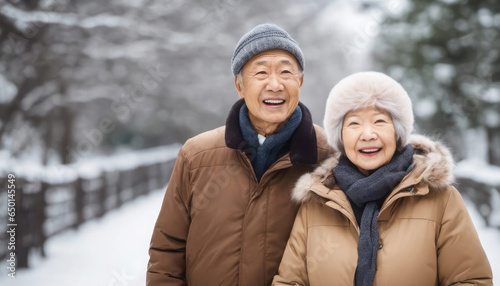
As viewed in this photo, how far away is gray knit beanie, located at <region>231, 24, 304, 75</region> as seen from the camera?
171cm

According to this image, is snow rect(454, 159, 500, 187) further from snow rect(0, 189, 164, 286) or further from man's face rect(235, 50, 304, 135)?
snow rect(0, 189, 164, 286)

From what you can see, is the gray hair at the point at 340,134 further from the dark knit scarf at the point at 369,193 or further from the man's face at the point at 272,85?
the man's face at the point at 272,85

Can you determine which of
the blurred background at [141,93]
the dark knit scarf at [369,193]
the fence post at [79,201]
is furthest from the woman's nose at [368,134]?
the fence post at [79,201]

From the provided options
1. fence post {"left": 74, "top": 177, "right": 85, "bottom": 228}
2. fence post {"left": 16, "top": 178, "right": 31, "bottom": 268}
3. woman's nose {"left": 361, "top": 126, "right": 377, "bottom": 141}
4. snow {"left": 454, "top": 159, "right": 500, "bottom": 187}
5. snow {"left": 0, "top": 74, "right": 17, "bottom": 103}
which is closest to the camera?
woman's nose {"left": 361, "top": 126, "right": 377, "bottom": 141}

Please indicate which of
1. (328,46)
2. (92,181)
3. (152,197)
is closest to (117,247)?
(92,181)

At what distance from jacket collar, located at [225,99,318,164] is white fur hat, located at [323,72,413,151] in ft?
0.67

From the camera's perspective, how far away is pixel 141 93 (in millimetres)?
8086

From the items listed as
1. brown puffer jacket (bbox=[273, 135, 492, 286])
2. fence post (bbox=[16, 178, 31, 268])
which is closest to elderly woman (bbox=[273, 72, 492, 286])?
brown puffer jacket (bbox=[273, 135, 492, 286])

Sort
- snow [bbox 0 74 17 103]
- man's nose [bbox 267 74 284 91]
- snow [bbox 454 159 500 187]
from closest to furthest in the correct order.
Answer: man's nose [bbox 267 74 284 91]
snow [bbox 0 74 17 103]
snow [bbox 454 159 500 187]

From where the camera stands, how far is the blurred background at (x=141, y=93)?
5.16m

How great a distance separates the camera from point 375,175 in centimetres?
147

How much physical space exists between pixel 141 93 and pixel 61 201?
10.1ft

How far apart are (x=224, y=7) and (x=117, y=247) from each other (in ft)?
17.0

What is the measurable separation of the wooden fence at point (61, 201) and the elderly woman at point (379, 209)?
384 centimetres
